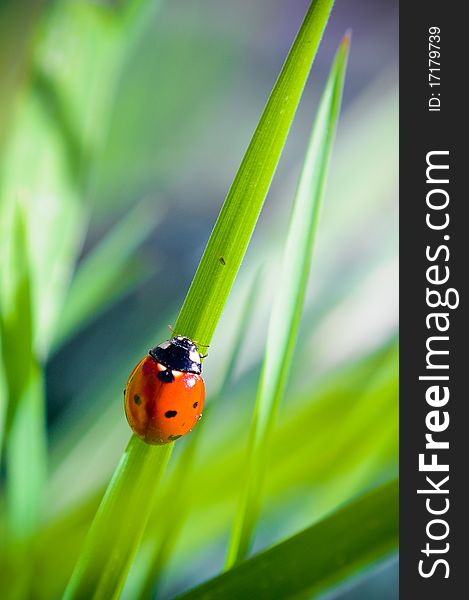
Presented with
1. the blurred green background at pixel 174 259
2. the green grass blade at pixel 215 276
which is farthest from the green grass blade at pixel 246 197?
the blurred green background at pixel 174 259

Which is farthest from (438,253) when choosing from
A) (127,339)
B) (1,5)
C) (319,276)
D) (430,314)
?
(1,5)

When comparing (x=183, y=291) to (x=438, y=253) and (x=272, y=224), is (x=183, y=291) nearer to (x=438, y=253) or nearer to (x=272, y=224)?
(x=272, y=224)

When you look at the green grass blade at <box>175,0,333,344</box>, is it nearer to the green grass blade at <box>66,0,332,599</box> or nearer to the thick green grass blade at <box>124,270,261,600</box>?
the green grass blade at <box>66,0,332,599</box>

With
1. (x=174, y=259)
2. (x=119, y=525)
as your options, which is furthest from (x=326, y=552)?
(x=174, y=259)

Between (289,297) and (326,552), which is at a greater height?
(289,297)

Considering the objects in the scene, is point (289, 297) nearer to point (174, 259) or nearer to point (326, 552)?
point (326, 552)

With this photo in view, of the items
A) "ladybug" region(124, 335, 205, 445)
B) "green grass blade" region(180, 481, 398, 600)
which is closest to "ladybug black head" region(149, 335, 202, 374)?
"ladybug" region(124, 335, 205, 445)

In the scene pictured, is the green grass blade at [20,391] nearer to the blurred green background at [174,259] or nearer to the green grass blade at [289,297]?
the blurred green background at [174,259]
